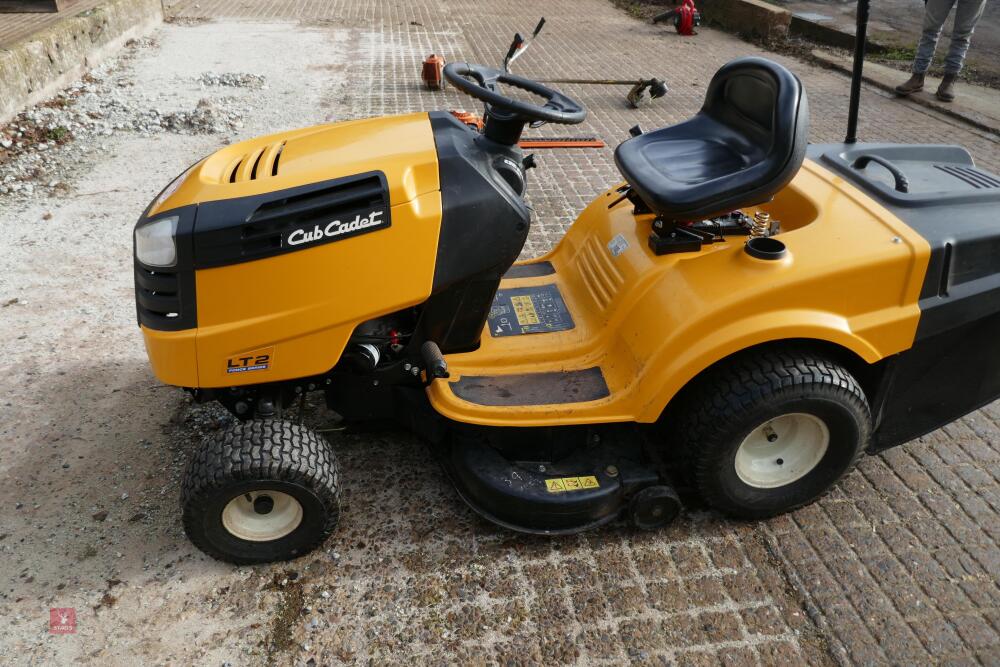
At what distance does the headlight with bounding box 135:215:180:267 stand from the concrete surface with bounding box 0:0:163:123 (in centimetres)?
496

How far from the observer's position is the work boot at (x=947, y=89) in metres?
7.48

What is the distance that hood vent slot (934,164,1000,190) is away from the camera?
8.64 feet

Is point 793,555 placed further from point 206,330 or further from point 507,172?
point 206,330

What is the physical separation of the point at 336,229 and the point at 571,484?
1.09 meters

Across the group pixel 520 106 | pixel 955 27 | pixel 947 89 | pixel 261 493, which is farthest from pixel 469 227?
pixel 947 89

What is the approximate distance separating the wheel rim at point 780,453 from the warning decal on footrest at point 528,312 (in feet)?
2.44

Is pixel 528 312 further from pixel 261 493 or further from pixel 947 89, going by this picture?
pixel 947 89

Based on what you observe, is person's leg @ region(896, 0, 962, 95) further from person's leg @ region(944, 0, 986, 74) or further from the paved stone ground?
the paved stone ground

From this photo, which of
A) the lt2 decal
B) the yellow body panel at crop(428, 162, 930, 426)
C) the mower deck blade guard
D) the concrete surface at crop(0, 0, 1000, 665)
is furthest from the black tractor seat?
the lt2 decal

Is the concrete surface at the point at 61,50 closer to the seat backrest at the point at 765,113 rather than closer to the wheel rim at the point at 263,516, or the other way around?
the wheel rim at the point at 263,516

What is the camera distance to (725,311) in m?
2.27

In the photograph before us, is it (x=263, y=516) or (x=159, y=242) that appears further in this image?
(x=263, y=516)

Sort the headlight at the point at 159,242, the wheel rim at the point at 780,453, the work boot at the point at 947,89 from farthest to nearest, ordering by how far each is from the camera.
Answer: the work boot at the point at 947,89, the wheel rim at the point at 780,453, the headlight at the point at 159,242

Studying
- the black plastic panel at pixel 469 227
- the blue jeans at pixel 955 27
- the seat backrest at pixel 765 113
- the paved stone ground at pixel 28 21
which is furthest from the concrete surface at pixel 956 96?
the paved stone ground at pixel 28 21
